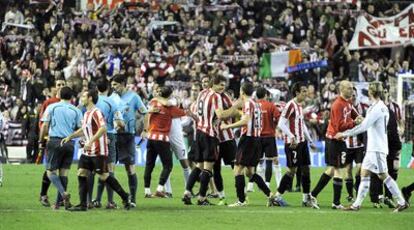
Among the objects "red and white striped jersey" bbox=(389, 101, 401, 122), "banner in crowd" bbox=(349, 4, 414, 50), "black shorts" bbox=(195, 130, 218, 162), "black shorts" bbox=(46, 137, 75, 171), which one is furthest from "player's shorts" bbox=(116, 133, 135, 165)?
"banner in crowd" bbox=(349, 4, 414, 50)

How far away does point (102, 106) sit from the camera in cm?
2058

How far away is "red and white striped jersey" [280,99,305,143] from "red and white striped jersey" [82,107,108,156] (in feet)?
13.8

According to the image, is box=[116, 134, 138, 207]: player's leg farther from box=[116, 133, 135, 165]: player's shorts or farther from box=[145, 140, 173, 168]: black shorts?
box=[145, 140, 173, 168]: black shorts

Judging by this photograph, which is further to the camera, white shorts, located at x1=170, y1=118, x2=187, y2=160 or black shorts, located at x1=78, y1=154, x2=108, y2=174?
white shorts, located at x1=170, y1=118, x2=187, y2=160

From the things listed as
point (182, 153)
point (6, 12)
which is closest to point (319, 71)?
point (6, 12)

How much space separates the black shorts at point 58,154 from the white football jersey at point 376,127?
4.99 m

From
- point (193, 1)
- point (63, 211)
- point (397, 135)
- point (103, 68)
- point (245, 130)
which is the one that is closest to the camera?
point (63, 211)

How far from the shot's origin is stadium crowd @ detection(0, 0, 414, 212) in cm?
3719

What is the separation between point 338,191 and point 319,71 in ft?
66.8

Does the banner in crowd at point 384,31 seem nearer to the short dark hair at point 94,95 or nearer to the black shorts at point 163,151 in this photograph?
the black shorts at point 163,151

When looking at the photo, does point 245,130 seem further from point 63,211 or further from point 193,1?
point 193,1

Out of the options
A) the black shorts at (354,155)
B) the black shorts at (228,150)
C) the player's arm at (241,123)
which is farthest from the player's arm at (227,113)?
the black shorts at (354,155)

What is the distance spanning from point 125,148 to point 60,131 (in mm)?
2357

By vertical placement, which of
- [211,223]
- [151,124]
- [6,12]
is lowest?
[211,223]
